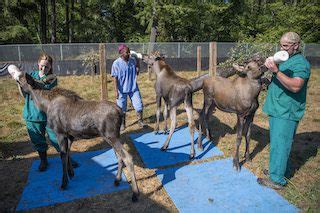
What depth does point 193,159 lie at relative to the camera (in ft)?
19.8

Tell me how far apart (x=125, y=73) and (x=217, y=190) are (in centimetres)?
413

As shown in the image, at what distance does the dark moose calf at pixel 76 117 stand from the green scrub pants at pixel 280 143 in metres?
2.40

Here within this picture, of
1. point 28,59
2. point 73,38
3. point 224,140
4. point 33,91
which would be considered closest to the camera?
point 33,91

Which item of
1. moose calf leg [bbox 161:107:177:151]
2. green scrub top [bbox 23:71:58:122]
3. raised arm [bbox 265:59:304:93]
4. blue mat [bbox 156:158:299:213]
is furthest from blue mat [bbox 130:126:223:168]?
raised arm [bbox 265:59:304:93]

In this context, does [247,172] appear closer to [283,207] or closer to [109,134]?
[283,207]

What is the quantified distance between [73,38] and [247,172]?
31.5m

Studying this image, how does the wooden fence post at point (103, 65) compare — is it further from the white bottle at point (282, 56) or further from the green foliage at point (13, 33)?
the green foliage at point (13, 33)

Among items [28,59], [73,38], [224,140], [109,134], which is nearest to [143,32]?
[73,38]

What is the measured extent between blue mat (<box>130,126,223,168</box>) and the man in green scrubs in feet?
5.84

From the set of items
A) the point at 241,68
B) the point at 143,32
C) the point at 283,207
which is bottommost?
the point at 283,207

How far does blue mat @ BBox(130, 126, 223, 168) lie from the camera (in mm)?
6000

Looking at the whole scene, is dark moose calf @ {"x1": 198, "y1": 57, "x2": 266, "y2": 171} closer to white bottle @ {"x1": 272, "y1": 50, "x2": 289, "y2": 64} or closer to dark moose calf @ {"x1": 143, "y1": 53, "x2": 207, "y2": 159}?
dark moose calf @ {"x1": 143, "y1": 53, "x2": 207, "y2": 159}

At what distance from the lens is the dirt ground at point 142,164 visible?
4504 millimetres

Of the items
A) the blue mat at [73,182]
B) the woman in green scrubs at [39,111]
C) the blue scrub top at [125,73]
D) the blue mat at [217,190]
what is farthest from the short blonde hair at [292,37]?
the blue scrub top at [125,73]
